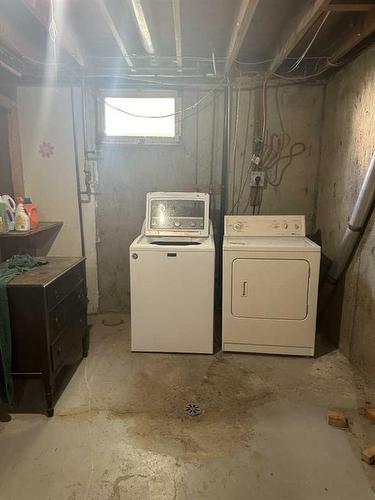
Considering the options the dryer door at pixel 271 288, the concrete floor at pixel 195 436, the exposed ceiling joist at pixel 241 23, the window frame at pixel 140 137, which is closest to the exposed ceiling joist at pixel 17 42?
the window frame at pixel 140 137

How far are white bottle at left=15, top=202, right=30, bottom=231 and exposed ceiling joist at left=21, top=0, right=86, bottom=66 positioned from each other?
47.0 inches

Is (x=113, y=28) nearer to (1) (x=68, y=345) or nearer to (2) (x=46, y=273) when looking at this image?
(2) (x=46, y=273)

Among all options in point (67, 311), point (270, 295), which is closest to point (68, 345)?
point (67, 311)

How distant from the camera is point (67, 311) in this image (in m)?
2.27

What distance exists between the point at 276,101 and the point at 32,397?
2962 millimetres

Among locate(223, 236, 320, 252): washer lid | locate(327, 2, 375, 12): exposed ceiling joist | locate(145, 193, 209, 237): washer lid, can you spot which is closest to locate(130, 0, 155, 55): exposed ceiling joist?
locate(327, 2, 375, 12): exposed ceiling joist

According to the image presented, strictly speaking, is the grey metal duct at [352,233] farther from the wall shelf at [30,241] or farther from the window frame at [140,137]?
the wall shelf at [30,241]

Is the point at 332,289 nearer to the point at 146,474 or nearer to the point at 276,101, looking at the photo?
the point at 276,101

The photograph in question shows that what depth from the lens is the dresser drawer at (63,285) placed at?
2.00m

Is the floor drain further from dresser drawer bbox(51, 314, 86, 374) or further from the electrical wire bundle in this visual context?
the electrical wire bundle

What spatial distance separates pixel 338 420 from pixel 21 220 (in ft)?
8.04

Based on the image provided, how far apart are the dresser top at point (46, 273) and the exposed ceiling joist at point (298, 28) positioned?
6.56ft

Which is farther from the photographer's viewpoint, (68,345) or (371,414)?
(68,345)

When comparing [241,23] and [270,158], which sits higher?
[241,23]
